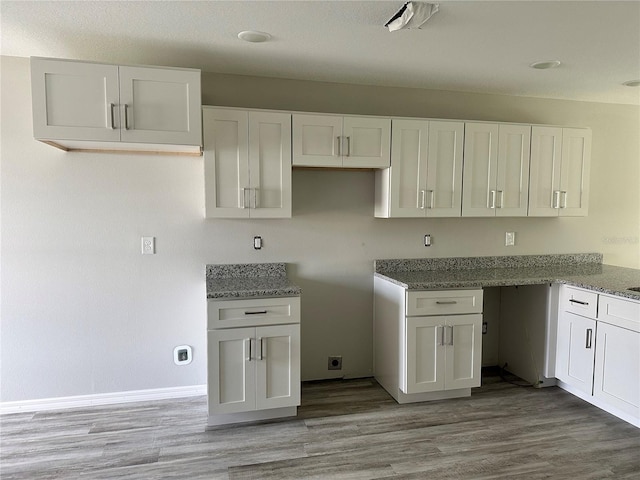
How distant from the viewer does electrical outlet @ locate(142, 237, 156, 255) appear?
300 centimetres

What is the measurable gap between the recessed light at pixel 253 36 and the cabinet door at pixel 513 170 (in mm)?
1972

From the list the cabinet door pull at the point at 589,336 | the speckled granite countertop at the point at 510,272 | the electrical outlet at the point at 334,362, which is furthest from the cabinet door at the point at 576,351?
the electrical outlet at the point at 334,362

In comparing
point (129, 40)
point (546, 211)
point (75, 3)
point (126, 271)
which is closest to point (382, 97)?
point (546, 211)

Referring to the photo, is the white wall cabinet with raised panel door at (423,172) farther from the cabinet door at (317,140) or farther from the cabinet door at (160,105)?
the cabinet door at (160,105)

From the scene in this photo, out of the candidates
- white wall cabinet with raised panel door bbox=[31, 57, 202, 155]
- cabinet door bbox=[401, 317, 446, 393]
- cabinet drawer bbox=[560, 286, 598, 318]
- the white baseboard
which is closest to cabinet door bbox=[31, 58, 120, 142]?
white wall cabinet with raised panel door bbox=[31, 57, 202, 155]

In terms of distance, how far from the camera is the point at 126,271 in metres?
2.99

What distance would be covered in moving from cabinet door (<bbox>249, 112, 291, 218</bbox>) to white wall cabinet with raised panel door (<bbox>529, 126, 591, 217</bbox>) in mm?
2002

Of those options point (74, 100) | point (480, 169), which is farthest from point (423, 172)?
point (74, 100)

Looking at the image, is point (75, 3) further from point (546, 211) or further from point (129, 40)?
point (546, 211)

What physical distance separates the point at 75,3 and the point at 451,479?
305cm

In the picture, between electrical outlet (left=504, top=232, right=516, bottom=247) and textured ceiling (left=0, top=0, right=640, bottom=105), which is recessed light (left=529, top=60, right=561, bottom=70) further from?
electrical outlet (left=504, top=232, right=516, bottom=247)

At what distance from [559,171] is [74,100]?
3546mm

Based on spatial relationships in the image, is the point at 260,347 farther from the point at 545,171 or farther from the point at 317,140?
the point at 545,171

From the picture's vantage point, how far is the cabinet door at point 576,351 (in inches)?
114
